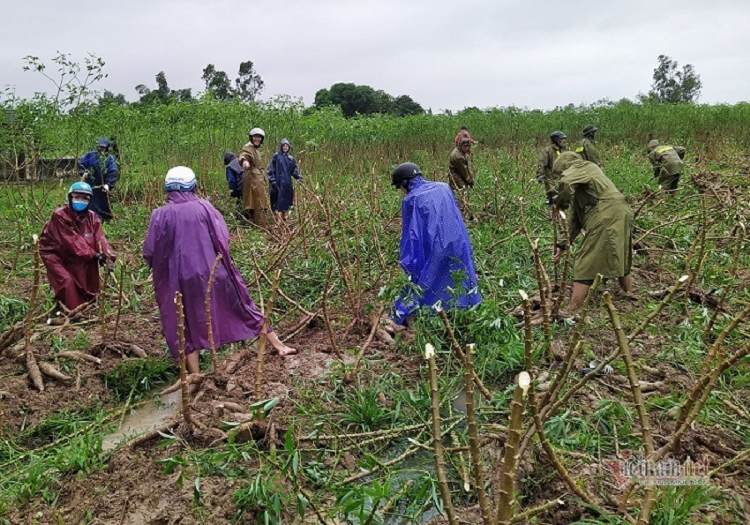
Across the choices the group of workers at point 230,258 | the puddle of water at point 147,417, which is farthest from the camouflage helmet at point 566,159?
the puddle of water at point 147,417

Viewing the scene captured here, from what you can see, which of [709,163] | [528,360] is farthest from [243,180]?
[709,163]

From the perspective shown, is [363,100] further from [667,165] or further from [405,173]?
[405,173]

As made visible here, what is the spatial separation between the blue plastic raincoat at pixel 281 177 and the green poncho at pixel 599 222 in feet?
14.8

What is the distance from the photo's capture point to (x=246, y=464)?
8.35 feet

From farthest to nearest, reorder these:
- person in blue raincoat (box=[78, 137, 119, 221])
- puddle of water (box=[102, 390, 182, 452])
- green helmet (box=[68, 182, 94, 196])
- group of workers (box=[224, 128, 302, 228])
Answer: person in blue raincoat (box=[78, 137, 119, 221]), group of workers (box=[224, 128, 302, 228]), green helmet (box=[68, 182, 94, 196]), puddle of water (box=[102, 390, 182, 452])

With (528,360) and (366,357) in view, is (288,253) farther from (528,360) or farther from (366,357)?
(528,360)

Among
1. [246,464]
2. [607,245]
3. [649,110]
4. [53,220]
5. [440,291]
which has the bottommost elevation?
[246,464]

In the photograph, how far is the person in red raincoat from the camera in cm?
450

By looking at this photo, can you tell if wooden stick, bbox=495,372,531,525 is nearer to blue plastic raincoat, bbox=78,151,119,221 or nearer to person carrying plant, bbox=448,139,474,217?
person carrying plant, bbox=448,139,474,217

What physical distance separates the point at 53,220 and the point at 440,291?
322 cm

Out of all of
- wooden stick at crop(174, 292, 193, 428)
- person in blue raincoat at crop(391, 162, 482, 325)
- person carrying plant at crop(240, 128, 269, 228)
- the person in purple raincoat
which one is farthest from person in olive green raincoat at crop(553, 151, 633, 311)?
person carrying plant at crop(240, 128, 269, 228)

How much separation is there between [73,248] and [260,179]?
347 centimetres

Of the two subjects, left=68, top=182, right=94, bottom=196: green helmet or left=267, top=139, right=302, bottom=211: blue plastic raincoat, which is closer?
left=68, top=182, right=94, bottom=196: green helmet

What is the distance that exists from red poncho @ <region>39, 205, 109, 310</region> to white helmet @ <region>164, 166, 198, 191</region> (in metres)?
1.44
